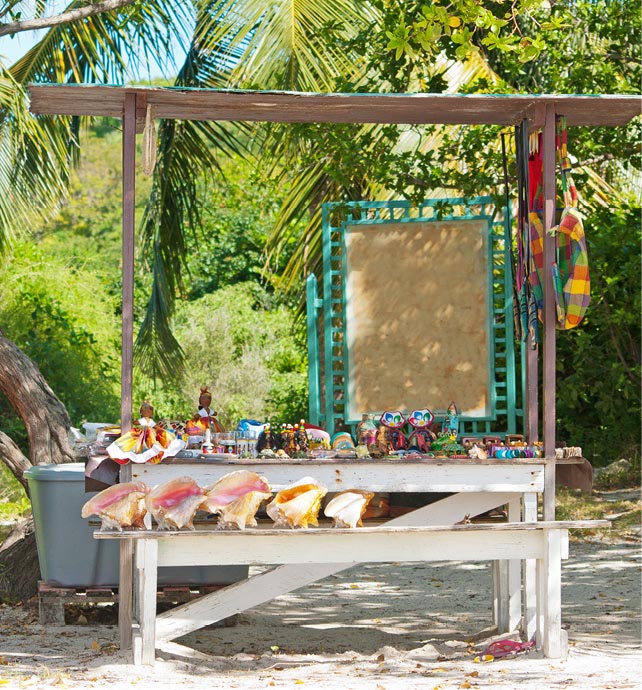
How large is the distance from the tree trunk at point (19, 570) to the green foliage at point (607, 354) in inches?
217

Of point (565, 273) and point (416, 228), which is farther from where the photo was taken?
point (416, 228)

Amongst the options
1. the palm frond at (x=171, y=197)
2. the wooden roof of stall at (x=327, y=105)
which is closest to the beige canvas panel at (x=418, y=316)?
the wooden roof of stall at (x=327, y=105)

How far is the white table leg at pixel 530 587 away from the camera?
4.99m

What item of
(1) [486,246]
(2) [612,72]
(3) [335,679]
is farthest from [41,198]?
(3) [335,679]

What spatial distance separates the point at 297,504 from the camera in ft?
15.3

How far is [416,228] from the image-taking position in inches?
234

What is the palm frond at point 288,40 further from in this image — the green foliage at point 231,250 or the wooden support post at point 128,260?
the green foliage at point 231,250

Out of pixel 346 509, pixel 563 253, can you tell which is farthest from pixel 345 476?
pixel 563 253

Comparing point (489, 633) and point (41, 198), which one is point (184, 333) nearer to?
point (41, 198)

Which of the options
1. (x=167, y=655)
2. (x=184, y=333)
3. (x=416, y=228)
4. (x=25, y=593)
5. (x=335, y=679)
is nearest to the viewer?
(x=335, y=679)

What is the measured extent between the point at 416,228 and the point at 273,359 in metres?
8.77

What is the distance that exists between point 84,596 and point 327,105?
9.04 feet

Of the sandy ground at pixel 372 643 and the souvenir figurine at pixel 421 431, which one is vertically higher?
the souvenir figurine at pixel 421 431

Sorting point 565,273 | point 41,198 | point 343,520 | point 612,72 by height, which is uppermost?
point 612,72
